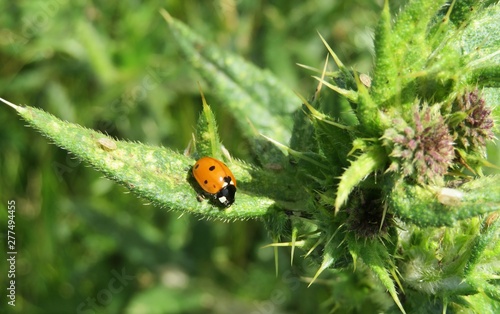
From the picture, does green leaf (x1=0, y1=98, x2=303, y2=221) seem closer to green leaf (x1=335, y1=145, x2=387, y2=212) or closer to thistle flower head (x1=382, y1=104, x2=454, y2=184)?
green leaf (x1=335, y1=145, x2=387, y2=212)

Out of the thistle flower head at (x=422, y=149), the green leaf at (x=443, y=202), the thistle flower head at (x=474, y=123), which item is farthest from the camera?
the thistle flower head at (x=474, y=123)

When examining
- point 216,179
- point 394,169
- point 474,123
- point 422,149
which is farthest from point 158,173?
point 474,123

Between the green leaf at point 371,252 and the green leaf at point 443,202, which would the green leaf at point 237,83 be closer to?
the green leaf at point 371,252

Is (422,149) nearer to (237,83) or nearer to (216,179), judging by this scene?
(216,179)

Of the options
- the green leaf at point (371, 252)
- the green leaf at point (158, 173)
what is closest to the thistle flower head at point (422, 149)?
the green leaf at point (371, 252)

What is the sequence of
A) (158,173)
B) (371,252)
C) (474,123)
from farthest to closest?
(158,173), (371,252), (474,123)

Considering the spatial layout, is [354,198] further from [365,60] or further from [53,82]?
[53,82]
